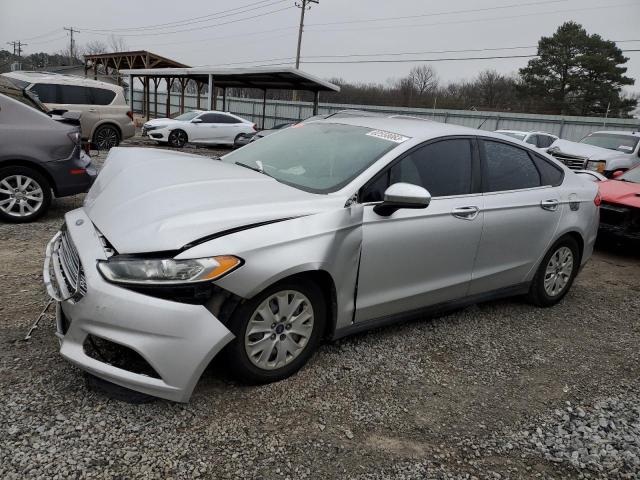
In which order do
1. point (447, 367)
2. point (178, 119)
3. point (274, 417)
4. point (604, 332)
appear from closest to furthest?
1. point (274, 417)
2. point (447, 367)
3. point (604, 332)
4. point (178, 119)

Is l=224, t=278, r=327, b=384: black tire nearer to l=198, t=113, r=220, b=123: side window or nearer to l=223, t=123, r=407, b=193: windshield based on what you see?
l=223, t=123, r=407, b=193: windshield

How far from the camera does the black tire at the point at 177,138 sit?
1750 centimetres

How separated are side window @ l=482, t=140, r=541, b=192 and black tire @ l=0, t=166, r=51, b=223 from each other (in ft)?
15.8

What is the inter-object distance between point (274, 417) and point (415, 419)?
30.5 inches

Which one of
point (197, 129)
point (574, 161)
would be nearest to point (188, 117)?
point (197, 129)

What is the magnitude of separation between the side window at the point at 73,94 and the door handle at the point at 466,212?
41.1 ft

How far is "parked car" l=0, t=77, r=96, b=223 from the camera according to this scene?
5.54 meters

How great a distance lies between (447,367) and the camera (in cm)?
338

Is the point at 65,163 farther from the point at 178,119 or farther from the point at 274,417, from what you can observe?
the point at 178,119

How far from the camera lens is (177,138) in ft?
57.9

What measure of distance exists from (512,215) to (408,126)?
1074 millimetres

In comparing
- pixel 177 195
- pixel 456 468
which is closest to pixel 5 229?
pixel 177 195

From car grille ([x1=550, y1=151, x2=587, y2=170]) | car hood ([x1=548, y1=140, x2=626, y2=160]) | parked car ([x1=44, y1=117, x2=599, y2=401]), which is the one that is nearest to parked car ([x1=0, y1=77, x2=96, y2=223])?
parked car ([x1=44, y1=117, x2=599, y2=401])

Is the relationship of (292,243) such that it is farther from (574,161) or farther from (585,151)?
(585,151)
